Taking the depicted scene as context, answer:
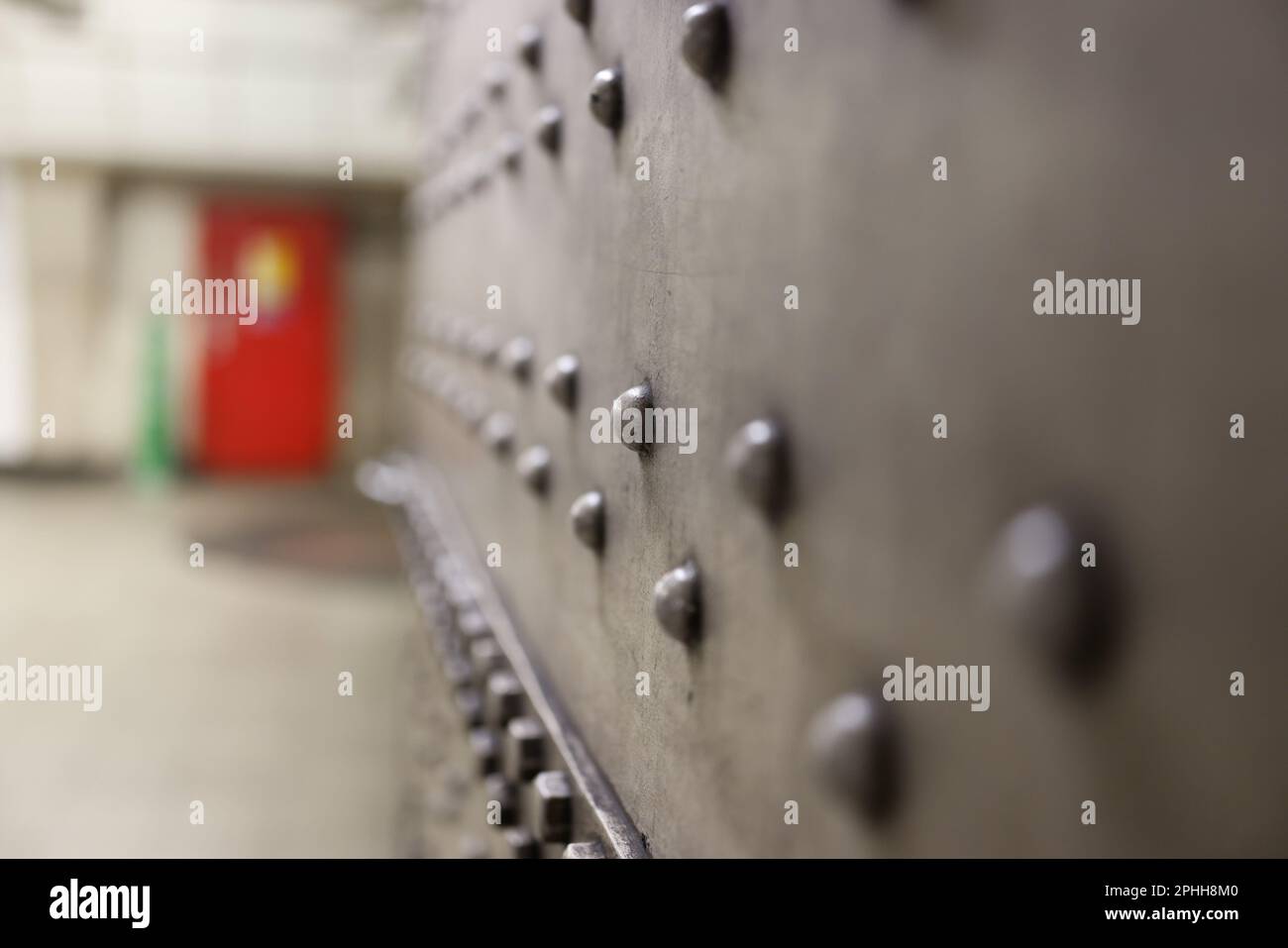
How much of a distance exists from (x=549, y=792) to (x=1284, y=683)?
56 centimetres

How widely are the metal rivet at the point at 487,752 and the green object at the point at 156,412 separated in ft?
28.1

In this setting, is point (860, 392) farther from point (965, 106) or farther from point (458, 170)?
point (458, 170)

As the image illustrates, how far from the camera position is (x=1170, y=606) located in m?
0.25

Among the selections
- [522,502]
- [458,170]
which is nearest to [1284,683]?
[522,502]

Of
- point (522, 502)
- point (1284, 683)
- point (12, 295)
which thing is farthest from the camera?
point (12, 295)

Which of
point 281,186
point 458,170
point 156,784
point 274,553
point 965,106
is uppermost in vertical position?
point 281,186

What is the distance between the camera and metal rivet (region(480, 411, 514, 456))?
115 cm

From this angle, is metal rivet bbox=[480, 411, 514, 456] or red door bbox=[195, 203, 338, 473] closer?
metal rivet bbox=[480, 411, 514, 456]

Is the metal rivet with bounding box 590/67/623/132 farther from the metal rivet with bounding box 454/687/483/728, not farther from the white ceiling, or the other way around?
the white ceiling

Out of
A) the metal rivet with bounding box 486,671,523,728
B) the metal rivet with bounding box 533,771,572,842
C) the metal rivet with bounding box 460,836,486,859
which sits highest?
the metal rivet with bounding box 486,671,523,728

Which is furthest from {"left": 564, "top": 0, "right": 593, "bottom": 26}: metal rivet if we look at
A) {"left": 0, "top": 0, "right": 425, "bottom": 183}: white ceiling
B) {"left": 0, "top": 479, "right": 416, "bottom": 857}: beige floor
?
{"left": 0, "top": 0, "right": 425, "bottom": 183}: white ceiling

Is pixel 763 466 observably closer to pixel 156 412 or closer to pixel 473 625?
pixel 473 625

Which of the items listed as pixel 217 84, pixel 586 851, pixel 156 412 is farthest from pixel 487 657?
pixel 156 412
